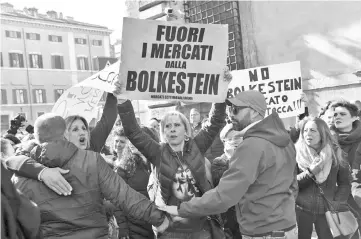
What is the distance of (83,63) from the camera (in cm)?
4709

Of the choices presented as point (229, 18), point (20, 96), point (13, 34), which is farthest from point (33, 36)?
point (229, 18)

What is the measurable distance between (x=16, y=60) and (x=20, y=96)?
3.47m

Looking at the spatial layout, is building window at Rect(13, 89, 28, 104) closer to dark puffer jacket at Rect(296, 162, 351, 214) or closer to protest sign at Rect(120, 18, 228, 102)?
protest sign at Rect(120, 18, 228, 102)

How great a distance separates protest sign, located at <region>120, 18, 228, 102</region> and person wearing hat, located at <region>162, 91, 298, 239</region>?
1315 millimetres

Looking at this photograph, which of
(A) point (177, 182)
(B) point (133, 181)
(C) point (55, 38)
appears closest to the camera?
(A) point (177, 182)

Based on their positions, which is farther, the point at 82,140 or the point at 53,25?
the point at 53,25

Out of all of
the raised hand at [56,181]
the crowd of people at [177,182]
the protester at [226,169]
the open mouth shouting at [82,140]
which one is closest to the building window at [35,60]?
the crowd of people at [177,182]

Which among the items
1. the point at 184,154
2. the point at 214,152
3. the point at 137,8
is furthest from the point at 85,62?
the point at 184,154

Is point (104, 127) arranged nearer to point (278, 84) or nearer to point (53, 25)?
point (278, 84)

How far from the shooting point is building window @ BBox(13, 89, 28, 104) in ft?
136

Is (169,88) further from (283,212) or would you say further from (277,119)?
→ (283,212)

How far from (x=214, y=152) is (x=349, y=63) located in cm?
276

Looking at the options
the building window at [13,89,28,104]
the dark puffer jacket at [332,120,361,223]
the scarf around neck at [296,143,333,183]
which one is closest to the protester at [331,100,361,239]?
the dark puffer jacket at [332,120,361,223]

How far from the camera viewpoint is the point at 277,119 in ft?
10.3
